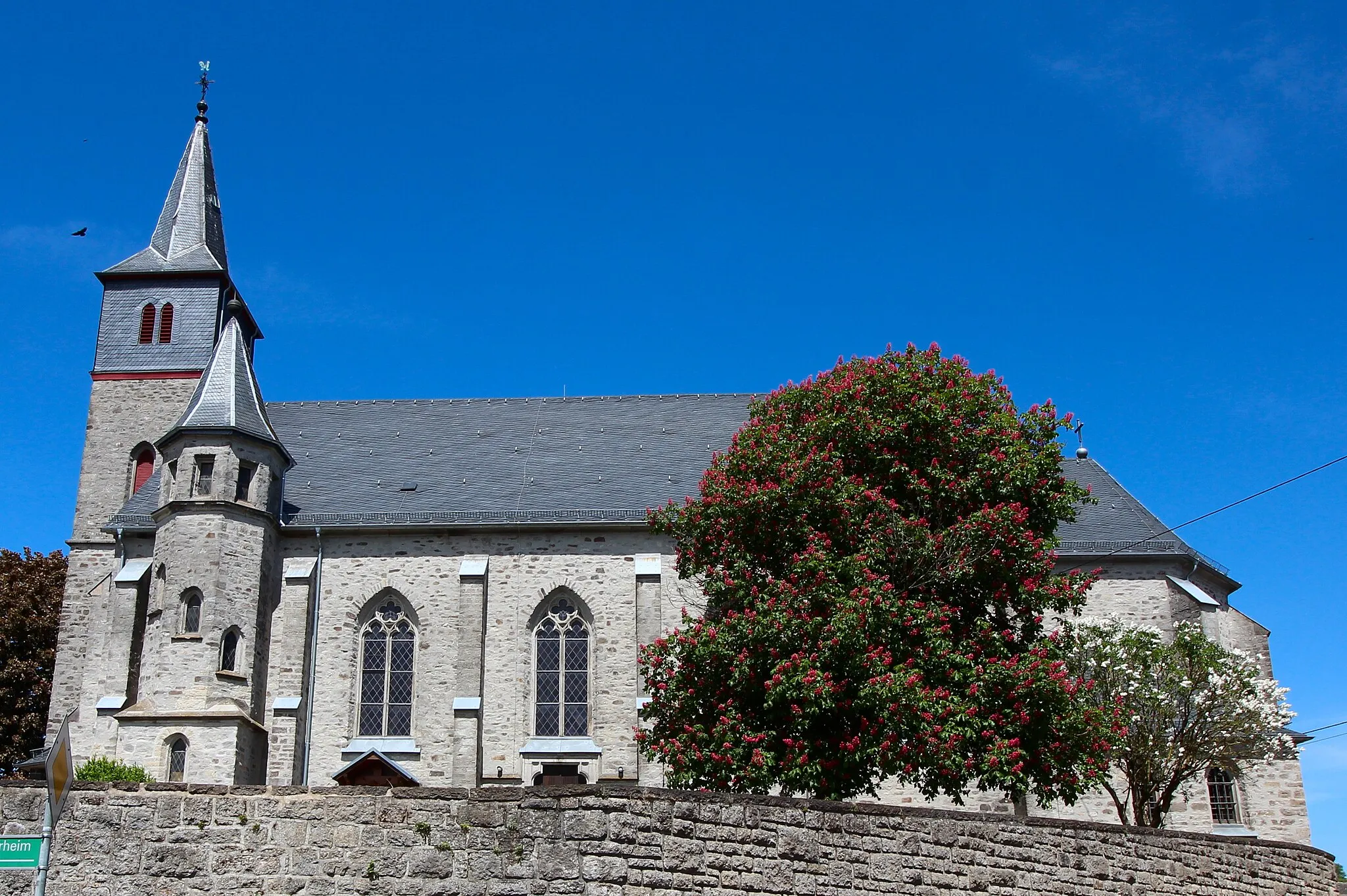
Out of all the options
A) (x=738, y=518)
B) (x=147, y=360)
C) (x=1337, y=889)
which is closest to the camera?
(x=1337, y=889)

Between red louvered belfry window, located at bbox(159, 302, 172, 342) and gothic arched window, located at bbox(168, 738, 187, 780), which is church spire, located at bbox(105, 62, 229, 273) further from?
gothic arched window, located at bbox(168, 738, 187, 780)

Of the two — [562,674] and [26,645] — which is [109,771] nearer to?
[562,674]

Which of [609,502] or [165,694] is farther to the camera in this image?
[609,502]

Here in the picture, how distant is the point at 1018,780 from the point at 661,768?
9.24 m

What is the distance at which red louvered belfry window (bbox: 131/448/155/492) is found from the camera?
29.9 m

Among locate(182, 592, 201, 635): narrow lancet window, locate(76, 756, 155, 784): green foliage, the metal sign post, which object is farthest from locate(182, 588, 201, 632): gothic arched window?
the metal sign post

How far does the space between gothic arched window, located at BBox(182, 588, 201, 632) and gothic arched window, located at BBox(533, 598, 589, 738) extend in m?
6.29

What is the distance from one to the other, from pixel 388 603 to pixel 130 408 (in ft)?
29.1

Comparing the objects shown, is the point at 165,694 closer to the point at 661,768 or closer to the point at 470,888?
the point at 661,768

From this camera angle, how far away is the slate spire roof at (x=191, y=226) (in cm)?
3212

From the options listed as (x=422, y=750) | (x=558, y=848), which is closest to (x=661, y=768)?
(x=422, y=750)

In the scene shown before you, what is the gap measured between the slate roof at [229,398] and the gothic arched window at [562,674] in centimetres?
701

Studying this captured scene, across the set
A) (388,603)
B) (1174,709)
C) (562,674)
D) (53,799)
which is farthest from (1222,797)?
(53,799)

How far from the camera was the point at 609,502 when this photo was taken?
28109mm
